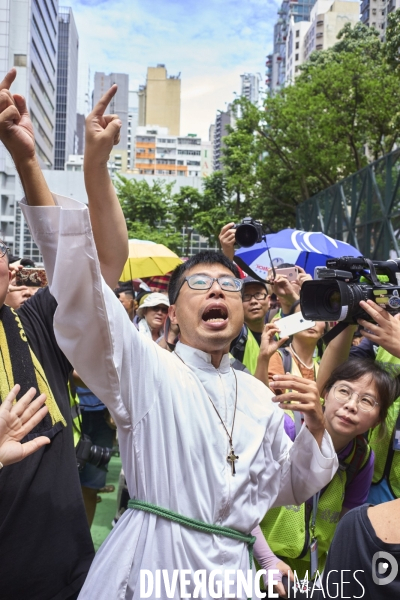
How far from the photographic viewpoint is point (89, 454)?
12.2 ft

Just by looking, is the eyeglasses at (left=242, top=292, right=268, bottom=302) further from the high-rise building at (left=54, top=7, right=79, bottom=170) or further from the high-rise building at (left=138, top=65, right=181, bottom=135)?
the high-rise building at (left=54, top=7, right=79, bottom=170)

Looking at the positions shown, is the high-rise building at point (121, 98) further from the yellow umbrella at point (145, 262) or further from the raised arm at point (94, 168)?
the raised arm at point (94, 168)

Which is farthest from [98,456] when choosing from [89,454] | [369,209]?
[369,209]

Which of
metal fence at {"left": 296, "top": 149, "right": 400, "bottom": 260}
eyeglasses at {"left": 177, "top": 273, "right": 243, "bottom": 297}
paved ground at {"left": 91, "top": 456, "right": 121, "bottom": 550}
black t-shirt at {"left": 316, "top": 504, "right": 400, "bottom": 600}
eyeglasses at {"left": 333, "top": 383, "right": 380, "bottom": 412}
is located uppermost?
metal fence at {"left": 296, "top": 149, "right": 400, "bottom": 260}

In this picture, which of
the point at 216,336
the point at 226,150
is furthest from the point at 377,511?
the point at 226,150

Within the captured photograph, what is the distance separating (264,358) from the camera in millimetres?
2855

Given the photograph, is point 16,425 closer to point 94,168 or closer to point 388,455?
point 94,168

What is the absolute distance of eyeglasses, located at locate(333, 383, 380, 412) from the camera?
8.77 ft

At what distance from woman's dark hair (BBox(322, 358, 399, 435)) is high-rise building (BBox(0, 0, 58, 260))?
3437cm

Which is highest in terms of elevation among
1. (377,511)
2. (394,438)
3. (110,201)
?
(110,201)

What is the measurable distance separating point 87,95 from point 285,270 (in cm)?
16953

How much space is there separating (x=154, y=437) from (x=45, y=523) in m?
0.55

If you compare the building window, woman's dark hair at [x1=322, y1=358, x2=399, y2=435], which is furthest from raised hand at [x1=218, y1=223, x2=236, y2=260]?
the building window

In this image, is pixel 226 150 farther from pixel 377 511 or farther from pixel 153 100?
pixel 153 100
